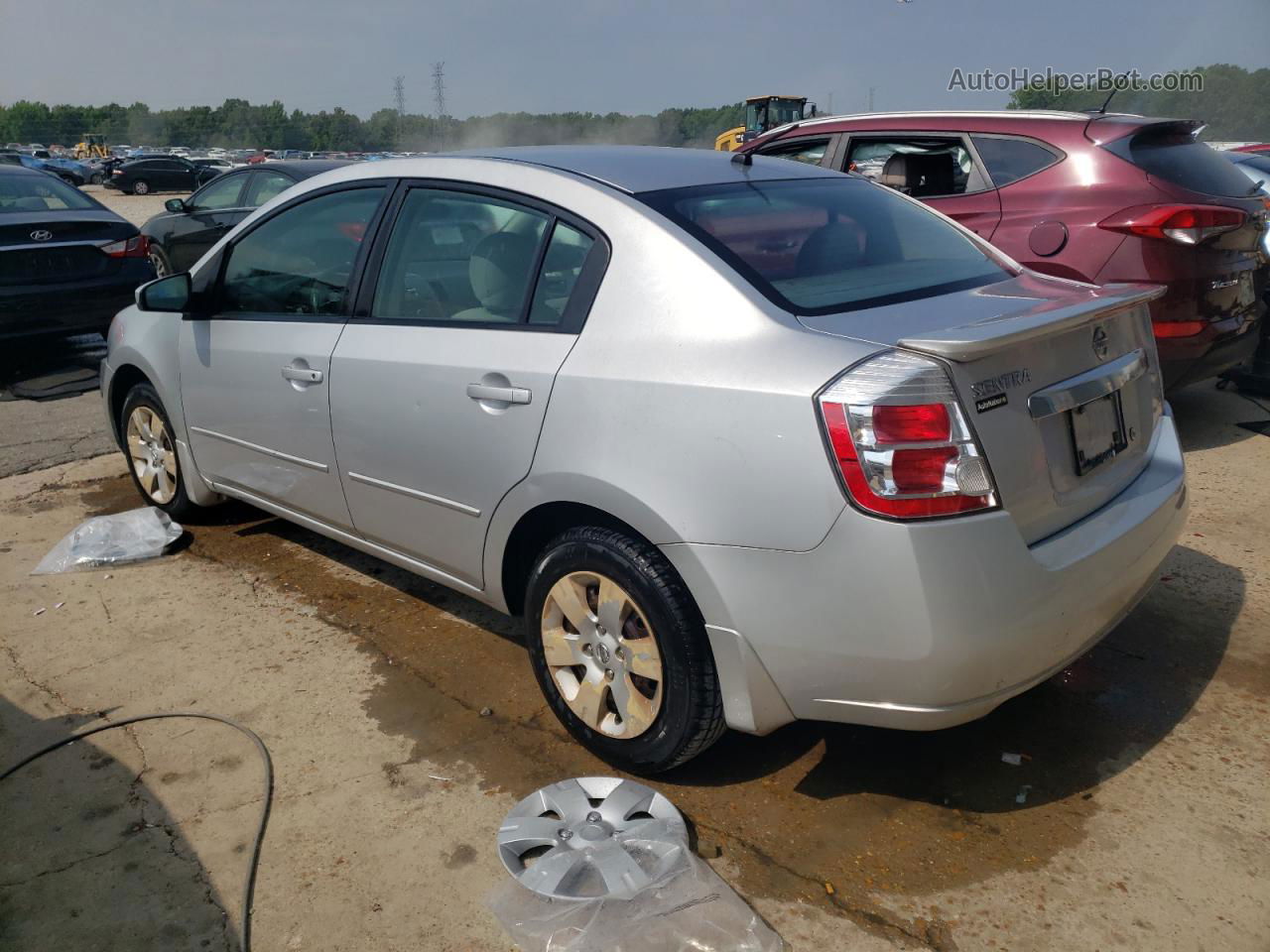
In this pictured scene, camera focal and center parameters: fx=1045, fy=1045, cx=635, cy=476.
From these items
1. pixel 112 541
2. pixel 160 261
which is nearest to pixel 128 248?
pixel 160 261

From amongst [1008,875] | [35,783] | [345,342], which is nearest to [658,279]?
[345,342]

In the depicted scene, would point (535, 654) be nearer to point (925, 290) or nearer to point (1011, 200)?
point (925, 290)

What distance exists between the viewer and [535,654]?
3080mm

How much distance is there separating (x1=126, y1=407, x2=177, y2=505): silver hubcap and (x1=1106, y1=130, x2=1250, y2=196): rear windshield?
4802 millimetres

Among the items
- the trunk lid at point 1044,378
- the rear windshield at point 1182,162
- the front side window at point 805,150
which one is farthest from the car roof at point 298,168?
the trunk lid at point 1044,378

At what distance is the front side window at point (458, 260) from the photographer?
3.11 m

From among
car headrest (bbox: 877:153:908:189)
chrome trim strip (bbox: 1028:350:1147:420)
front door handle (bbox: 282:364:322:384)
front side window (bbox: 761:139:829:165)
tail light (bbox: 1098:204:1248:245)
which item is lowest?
front door handle (bbox: 282:364:322:384)

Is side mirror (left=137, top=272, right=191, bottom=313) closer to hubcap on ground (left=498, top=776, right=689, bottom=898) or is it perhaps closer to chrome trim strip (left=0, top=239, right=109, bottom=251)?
hubcap on ground (left=498, top=776, right=689, bottom=898)

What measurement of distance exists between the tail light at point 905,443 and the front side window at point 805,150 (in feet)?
15.4

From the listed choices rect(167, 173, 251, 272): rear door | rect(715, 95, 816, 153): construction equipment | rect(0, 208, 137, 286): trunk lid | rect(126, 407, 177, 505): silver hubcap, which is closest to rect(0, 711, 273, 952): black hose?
rect(126, 407, 177, 505): silver hubcap

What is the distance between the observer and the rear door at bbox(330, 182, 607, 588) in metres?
2.95

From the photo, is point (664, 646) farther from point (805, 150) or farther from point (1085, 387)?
point (805, 150)

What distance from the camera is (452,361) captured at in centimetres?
314

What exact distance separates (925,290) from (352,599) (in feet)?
8.35
